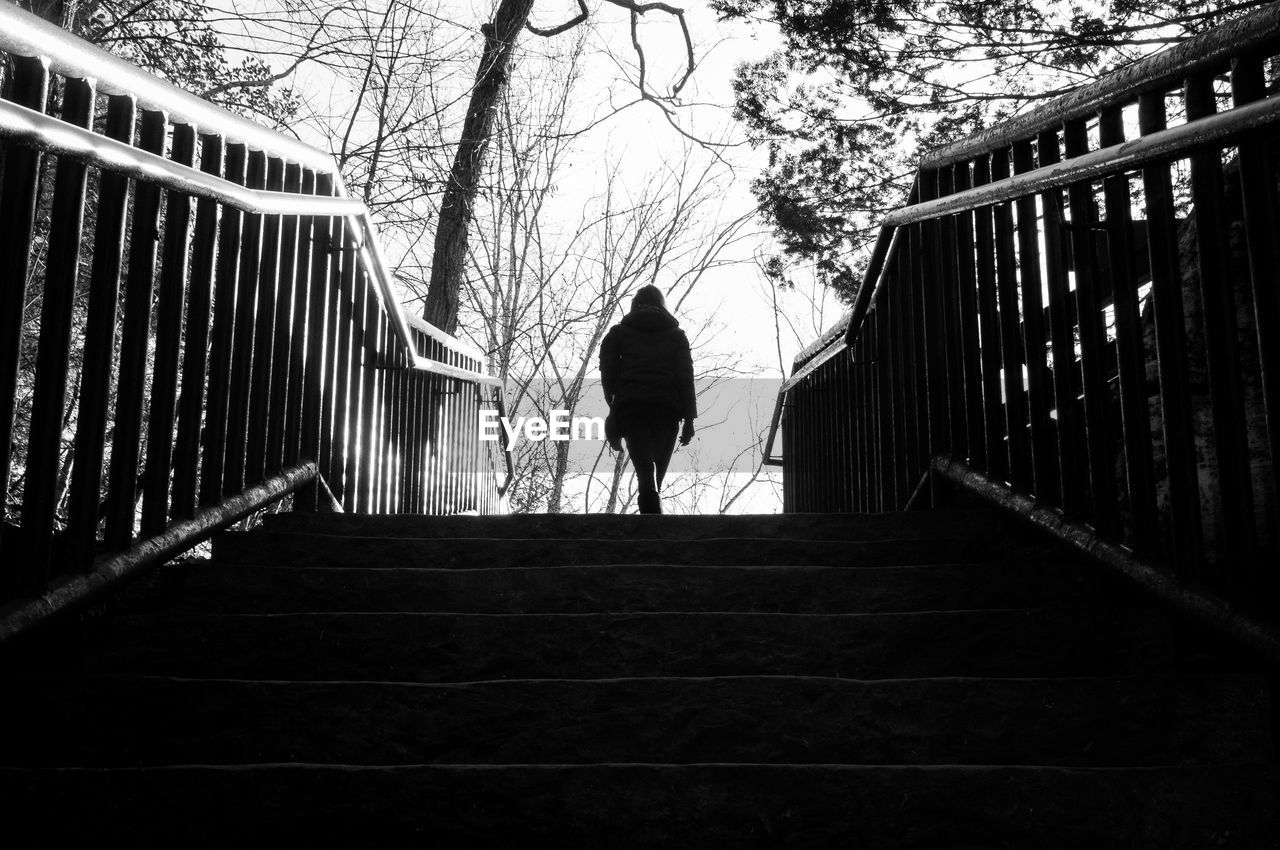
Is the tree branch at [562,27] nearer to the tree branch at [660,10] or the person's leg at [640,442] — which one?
the tree branch at [660,10]

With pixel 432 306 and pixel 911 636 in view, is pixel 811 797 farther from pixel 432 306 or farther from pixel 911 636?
pixel 432 306

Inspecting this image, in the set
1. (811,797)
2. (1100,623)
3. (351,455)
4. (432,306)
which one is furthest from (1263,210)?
(432,306)

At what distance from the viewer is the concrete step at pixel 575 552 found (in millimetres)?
3066

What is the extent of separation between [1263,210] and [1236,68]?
0.33m

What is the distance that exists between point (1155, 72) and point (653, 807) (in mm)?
1889

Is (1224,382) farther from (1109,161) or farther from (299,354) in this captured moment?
(299,354)

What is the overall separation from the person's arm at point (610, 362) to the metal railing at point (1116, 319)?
1885 mm

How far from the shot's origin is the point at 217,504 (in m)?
2.89

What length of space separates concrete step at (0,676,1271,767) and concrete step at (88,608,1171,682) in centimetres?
27

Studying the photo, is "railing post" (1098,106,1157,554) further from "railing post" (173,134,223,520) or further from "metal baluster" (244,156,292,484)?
"metal baluster" (244,156,292,484)

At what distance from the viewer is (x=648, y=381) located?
19.5 feet

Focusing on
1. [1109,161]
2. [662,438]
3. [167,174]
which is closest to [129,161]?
[167,174]

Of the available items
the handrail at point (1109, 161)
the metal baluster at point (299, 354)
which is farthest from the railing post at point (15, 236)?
the handrail at point (1109, 161)

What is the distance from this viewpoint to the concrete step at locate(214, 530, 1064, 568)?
307cm
